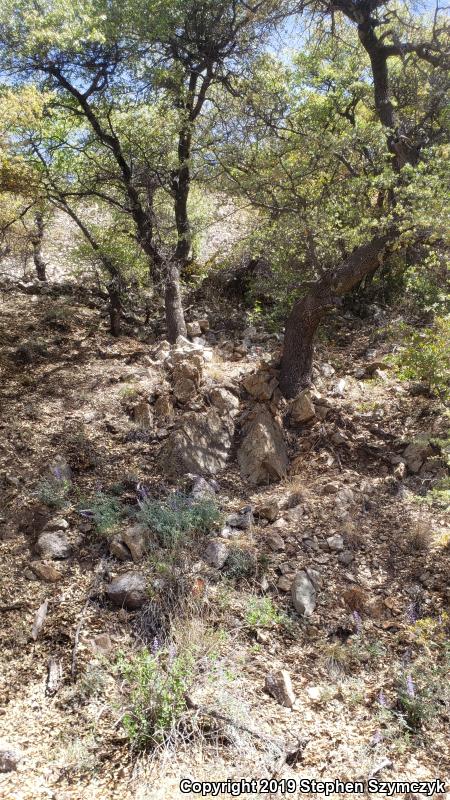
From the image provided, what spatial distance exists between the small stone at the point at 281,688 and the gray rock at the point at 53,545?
5.50 feet

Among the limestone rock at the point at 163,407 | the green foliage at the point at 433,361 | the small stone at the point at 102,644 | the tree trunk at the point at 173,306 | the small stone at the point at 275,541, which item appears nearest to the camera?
the small stone at the point at 102,644

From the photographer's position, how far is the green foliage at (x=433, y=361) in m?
4.54

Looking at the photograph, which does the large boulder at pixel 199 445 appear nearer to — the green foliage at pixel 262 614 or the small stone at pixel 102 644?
the green foliage at pixel 262 614

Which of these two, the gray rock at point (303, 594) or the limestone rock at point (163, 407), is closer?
the gray rock at point (303, 594)

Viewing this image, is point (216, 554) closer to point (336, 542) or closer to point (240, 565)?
point (240, 565)

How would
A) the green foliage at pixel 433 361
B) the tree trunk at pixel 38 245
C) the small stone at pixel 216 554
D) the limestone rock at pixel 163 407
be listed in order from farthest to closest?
the tree trunk at pixel 38 245 → the limestone rock at pixel 163 407 → the green foliage at pixel 433 361 → the small stone at pixel 216 554

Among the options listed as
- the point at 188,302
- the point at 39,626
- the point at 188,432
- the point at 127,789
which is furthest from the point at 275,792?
the point at 188,302

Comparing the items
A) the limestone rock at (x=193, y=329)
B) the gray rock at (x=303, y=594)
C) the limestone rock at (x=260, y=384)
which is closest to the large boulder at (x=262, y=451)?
the limestone rock at (x=260, y=384)

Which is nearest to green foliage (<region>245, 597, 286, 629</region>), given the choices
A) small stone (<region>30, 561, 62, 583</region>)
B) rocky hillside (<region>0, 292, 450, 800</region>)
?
rocky hillside (<region>0, 292, 450, 800</region>)

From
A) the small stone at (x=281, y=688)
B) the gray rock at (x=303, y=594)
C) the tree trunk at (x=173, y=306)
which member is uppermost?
the tree trunk at (x=173, y=306)

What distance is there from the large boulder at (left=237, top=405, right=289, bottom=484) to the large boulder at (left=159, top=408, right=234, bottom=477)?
180 mm

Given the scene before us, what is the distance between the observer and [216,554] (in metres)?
3.93

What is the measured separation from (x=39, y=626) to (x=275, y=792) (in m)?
1.72

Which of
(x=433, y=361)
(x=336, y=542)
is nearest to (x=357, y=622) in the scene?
(x=336, y=542)
